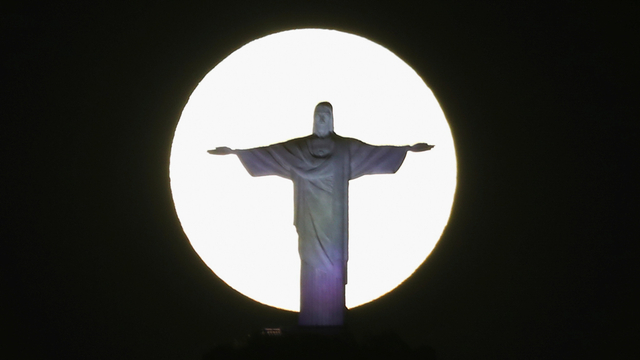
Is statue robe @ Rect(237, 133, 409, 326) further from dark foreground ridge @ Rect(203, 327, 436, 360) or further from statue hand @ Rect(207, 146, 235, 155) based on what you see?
dark foreground ridge @ Rect(203, 327, 436, 360)

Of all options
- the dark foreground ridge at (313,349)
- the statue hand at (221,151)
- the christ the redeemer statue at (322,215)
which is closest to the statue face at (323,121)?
the christ the redeemer statue at (322,215)

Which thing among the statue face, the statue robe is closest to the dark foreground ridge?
the statue robe

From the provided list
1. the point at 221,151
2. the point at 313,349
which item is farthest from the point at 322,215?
the point at 313,349

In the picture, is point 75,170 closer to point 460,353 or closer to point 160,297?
point 160,297

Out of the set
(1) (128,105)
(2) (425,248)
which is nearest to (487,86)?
(2) (425,248)

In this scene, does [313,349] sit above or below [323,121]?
below

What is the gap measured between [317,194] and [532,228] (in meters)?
1.73

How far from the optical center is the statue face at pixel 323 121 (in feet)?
19.4

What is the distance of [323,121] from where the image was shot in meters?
5.94

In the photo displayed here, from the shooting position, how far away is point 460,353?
22.2 ft

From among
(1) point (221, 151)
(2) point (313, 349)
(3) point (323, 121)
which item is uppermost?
(3) point (323, 121)

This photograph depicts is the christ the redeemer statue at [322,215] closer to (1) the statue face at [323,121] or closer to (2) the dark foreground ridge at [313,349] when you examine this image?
(1) the statue face at [323,121]

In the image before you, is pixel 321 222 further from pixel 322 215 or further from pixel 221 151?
pixel 221 151

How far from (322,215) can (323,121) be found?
526mm
